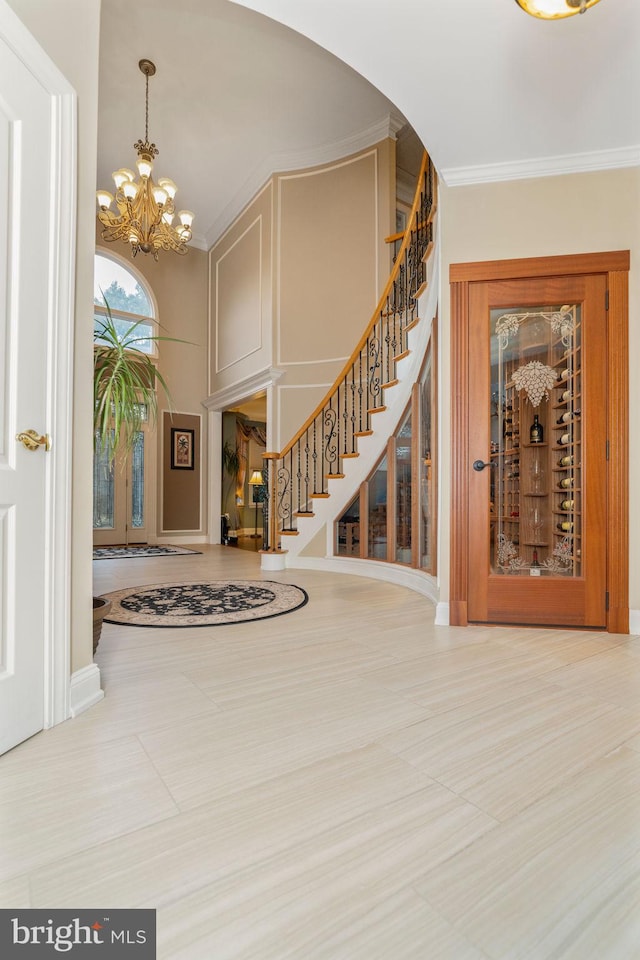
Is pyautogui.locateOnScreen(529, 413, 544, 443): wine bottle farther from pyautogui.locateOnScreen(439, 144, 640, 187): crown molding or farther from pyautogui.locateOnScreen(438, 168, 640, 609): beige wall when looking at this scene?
pyautogui.locateOnScreen(439, 144, 640, 187): crown molding

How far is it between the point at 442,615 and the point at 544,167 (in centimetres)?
280

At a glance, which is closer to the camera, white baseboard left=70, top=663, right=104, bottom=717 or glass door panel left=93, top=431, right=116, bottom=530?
white baseboard left=70, top=663, right=104, bottom=717

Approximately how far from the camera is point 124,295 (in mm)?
7824

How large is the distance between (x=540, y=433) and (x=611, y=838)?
2290 mm

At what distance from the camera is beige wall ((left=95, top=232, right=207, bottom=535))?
800 centimetres

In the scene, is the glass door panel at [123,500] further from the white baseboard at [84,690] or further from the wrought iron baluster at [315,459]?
the white baseboard at [84,690]

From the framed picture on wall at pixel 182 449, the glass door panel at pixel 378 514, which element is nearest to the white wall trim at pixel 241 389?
the framed picture on wall at pixel 182 449

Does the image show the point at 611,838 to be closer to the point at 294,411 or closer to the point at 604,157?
the point at 604,157

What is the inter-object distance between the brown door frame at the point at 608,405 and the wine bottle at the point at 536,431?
373mm

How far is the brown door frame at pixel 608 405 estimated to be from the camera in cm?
286

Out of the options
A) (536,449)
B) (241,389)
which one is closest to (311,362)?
(241,389)

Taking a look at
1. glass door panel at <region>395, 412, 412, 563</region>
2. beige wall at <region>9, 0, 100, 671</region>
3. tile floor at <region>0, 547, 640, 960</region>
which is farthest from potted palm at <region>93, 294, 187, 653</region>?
glass door panel at <region>395, 412, 412, 563</region>

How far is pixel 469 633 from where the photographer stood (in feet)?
9.32

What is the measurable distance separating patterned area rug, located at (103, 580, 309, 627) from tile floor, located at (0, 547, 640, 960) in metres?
0.79
